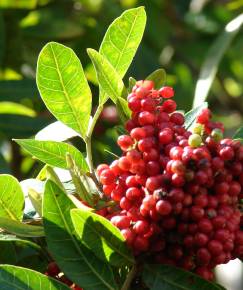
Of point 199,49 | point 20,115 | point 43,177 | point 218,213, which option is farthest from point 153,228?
point 199,49

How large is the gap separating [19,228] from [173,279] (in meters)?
0.25

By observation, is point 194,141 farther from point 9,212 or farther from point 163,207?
point 9,212

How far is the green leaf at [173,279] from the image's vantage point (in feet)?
3.87

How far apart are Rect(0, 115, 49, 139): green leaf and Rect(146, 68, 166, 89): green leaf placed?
82 cm

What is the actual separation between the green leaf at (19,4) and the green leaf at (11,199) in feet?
4.90

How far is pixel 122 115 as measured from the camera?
1.32 m

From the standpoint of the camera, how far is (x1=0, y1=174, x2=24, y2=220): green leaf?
127cm

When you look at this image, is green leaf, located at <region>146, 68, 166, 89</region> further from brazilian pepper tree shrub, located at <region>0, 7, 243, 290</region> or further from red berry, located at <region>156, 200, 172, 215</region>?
red berry, located at <region>156, 200, 172, 215</region>

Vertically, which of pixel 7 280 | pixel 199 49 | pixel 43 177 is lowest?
pixel 7 280

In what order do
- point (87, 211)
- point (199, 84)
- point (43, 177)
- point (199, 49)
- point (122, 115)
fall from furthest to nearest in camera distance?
point (199, 49)
point (199, 84)
point (43, 177)
point (122, 115)
point (87, 211)

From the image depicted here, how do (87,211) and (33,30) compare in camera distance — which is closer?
(87,211)

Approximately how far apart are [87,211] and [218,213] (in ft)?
0.64

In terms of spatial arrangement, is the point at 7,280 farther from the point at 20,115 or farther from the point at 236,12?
the point at 236,12

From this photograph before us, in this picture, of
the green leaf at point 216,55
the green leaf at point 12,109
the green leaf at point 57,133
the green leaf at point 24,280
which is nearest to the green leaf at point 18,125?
the green leaf at point 12,109
